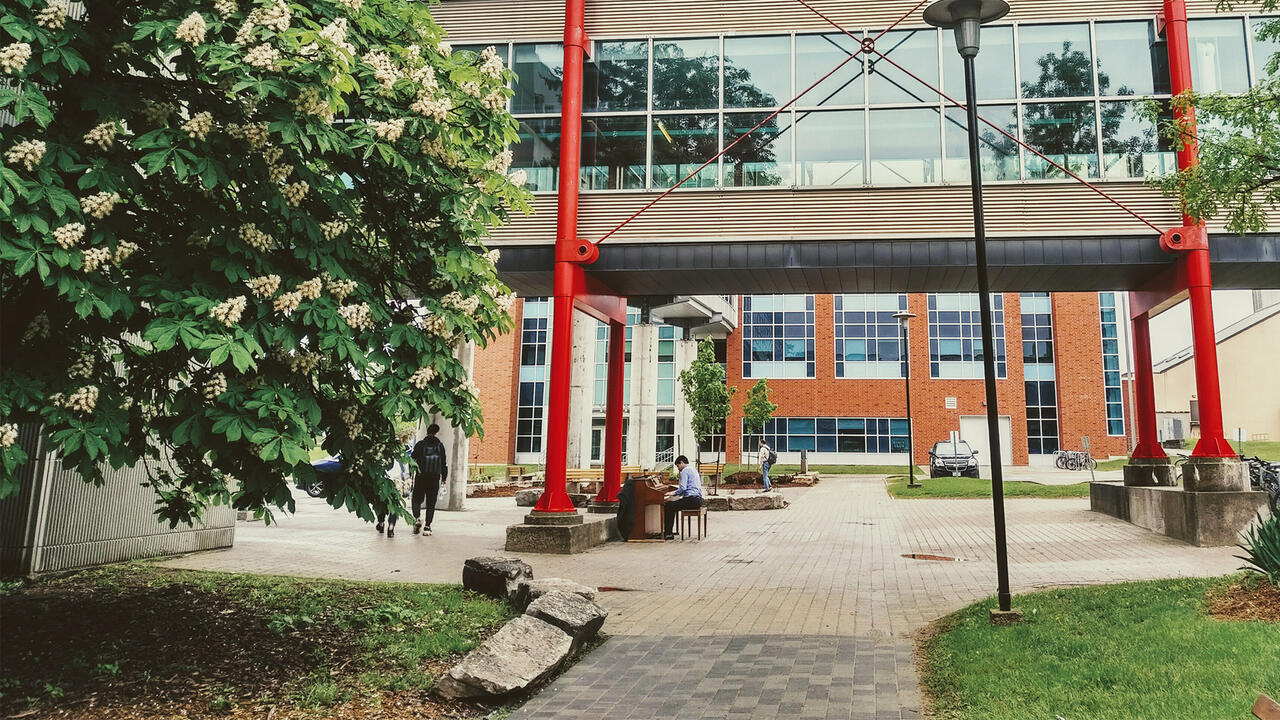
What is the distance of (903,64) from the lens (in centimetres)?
1453

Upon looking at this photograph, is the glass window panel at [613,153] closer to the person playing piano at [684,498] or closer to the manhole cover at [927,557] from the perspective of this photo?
the person playing piano at [684,498]

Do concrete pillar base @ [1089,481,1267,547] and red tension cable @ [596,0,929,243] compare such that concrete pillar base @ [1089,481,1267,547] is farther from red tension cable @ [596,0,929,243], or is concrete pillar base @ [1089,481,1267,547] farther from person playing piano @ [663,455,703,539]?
red tension cable @ [596,0,929,243]

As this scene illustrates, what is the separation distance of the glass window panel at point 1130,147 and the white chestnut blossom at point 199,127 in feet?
44.3

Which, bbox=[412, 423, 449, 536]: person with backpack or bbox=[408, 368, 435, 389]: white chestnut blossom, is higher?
bbox=[408, 368, 435, 389]: white chestnut blossom

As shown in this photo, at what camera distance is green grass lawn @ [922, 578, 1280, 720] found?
4285 millimetres

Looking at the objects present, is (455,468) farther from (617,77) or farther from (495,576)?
(495,576)

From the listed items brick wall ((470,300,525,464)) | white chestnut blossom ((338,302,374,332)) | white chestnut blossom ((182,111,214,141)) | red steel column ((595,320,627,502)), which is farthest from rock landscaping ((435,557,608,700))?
brick wall ((470,300,525,464))

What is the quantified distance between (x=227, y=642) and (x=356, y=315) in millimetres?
2689

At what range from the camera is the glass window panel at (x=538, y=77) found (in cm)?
1499

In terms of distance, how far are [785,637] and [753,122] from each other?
1017 centimetres

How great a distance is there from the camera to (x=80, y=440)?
402 centimetres

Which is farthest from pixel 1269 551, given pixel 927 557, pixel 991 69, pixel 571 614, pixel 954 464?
pixel 954 464

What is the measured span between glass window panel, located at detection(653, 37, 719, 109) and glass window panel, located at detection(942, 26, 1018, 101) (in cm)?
389

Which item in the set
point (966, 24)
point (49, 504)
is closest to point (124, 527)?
point (49, 504)
